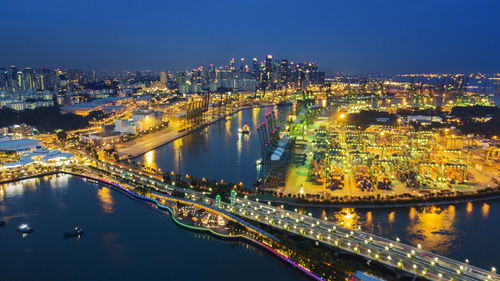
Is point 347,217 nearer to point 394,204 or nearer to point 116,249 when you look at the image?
point 394,204

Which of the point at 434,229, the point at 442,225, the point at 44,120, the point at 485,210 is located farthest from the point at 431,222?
the point at 44,120

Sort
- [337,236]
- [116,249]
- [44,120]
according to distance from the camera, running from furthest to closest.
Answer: [44,120], [116,249], [337,236]

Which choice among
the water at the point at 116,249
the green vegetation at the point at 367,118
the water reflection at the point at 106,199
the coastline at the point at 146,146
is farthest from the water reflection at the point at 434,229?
the green vegetation at the point at 367,118

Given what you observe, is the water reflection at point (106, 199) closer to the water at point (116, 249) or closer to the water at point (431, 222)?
the water at point (116, 249)

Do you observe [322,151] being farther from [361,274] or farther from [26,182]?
[26,182]

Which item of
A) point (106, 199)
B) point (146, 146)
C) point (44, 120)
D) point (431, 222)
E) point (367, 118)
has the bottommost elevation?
point (106, 199)
